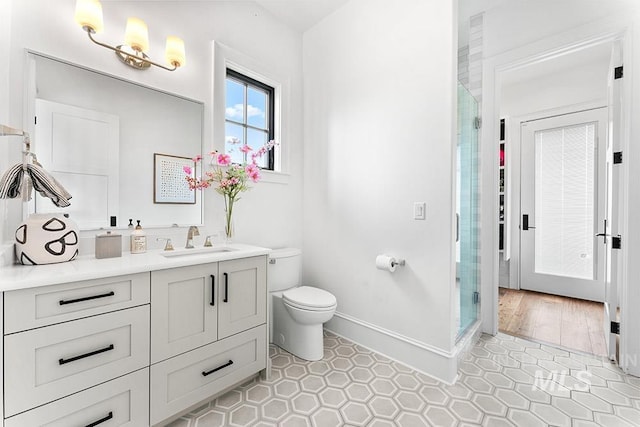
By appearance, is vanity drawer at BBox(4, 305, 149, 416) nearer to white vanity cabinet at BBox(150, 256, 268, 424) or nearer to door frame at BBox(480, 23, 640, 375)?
white vanity cabinet at BBox(150, 256, 268, 424)

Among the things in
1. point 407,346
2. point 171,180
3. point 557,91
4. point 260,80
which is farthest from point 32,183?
point 557,91

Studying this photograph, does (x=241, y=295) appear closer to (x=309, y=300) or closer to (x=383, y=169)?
(x=309, y=300)

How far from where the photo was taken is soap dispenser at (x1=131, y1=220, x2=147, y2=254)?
166 cm

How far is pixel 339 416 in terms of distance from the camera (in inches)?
59.6

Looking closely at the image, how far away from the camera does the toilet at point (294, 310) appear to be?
79.4 inches

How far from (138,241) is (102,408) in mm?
820

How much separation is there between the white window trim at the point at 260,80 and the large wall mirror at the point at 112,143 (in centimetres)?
15

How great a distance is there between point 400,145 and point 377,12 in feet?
3.52

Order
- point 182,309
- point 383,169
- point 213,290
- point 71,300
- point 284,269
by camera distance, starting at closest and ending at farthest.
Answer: point 71,300 < point 182,309 < point 213,290 < point 383,169 < point 284,269

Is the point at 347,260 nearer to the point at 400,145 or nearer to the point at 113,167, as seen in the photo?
the point at 400,145

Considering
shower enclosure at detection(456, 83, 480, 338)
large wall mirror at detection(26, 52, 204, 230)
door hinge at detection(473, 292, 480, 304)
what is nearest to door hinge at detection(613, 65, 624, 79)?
shower enclosure at detection(456, 83, 480, 338)

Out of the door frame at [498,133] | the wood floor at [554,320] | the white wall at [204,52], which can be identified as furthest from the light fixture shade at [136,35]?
the wood floor at [554,320]

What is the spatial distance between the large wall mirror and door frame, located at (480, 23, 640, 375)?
7.88 feet

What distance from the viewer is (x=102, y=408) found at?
3.98 feet
